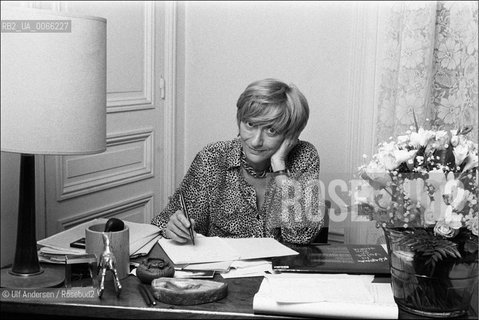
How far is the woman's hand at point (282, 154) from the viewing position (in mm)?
2344

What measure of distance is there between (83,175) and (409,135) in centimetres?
156

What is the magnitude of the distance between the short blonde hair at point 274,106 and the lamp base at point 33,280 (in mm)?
915

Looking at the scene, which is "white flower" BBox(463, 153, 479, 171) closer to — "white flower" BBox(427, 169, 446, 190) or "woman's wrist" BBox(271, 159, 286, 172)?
"white flower" BBox(427, 169, 446, 190)

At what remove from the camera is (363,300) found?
4.43ft

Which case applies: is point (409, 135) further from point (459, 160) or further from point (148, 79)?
point (148, 79)

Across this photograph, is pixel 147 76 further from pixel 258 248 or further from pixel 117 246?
pixel 117 246

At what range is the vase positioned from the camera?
1336 millimetres

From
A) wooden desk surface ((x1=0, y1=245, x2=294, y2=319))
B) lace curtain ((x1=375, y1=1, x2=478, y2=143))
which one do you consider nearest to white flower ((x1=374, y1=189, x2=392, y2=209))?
wooden desk surface ((x1=0, y1=245, x2=294, y2=319))

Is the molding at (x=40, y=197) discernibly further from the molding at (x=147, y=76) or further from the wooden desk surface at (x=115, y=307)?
the wooden desk surface at (x=115, y=307)

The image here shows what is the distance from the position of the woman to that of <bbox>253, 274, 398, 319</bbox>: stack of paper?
2.27ft

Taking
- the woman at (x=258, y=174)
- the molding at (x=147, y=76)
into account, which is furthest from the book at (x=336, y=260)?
the molding at (x=147, y=76)

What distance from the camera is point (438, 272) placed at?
134 centimetres

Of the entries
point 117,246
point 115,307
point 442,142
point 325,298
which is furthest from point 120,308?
point 442,142

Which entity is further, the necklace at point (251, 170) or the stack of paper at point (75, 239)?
the necklace at point (251, 170)
